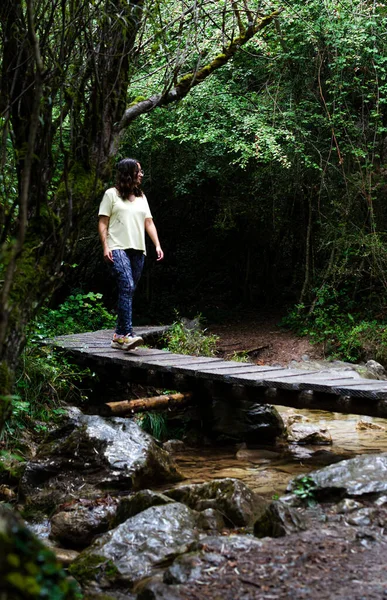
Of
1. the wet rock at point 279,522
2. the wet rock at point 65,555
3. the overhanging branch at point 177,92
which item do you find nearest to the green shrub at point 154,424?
the wet rock at point 65,555

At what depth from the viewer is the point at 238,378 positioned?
561cm

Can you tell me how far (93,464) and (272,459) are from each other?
5.52 ft

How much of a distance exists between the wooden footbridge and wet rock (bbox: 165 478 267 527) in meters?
1.48

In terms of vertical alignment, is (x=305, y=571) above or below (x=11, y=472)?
above

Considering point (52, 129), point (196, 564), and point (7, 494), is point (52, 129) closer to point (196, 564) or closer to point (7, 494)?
point (196, 564)

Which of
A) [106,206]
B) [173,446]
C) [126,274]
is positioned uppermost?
[106,206]

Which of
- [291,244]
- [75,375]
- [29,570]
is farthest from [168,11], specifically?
[291,244]

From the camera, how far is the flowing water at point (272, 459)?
506 cm

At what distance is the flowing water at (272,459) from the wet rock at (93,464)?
39 cm

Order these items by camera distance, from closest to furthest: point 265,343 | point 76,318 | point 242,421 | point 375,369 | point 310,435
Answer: point 310,435 → point 242,421 → point 375,369 → point 76,318 → point 265,343

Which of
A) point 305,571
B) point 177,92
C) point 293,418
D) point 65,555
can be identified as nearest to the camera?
point 305,571

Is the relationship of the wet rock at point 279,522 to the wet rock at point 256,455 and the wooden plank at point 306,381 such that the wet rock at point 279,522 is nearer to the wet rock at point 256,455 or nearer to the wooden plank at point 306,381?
the wooden plank at point 306,381

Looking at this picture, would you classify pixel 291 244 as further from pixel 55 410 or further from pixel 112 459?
pixel 112 459

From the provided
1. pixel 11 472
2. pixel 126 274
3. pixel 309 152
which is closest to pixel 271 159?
pixel 309 152
